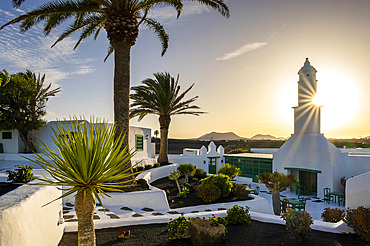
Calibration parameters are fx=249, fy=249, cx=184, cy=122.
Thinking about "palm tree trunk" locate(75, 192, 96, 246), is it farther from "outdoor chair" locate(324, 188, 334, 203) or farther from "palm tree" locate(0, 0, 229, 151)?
"outdoor chair" locate(324, 188, 334, 203)

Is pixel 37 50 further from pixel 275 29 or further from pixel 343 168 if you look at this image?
pixel 343 168

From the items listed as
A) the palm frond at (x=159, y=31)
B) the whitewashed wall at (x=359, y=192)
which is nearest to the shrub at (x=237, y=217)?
the whitewashed wall at (x=359, y=192)

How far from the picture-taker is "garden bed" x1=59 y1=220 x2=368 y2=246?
18.6 feet

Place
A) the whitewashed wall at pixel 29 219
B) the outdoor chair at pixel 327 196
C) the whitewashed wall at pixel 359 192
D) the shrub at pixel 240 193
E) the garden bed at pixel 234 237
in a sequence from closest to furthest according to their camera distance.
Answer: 1. the whitewashed wall at pixel 29 219
2. the garden bed at pixel 234 237
3. the whitewashed wall at pixel 359 192
4. the shrub at pixel 240 193
5. the outdoor chair at pixel 327 196

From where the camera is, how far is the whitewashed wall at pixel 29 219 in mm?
3133

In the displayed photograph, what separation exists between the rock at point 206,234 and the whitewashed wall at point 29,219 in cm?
289

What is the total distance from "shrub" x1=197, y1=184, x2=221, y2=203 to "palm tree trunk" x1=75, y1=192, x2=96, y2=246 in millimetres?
8226

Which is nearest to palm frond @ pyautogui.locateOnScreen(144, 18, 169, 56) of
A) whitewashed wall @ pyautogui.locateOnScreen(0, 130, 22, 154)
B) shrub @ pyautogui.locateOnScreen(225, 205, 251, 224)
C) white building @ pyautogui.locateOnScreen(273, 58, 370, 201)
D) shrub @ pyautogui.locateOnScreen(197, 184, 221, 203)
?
shrub @ pyautogui.locateOnScreen(197, 184, 221, 203)

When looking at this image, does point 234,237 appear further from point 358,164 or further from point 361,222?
point 358,164

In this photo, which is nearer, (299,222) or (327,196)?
(299,222)

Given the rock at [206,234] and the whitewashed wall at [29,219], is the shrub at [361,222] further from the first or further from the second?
the whitewashed wall at [29,219]

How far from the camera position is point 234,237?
6.10 m

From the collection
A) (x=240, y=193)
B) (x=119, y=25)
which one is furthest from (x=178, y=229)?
(x=119, y=25)

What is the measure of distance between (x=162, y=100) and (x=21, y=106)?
422 inches
